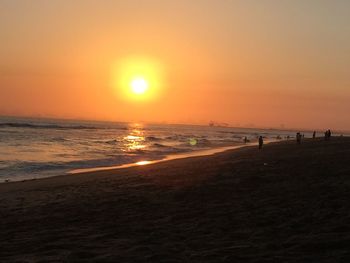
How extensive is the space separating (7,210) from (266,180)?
7613mm

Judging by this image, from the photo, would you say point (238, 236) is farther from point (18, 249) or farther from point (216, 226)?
point (18, 249)

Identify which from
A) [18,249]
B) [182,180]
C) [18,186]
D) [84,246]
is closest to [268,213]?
[84,246]

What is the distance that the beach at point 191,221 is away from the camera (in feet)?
21.8

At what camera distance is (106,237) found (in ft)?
27.0

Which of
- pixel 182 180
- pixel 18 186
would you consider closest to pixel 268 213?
pixel 182 180

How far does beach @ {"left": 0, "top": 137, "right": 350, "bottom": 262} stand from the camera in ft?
21.8

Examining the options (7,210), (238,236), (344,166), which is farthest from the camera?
(344,166)

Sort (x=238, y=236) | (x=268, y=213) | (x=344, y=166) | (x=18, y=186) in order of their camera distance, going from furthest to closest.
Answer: (x=18, y=186) < (x=344, y=166) < (x=268, y=213) < (x=238, y=236)

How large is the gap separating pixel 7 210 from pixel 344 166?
10883 millimetres

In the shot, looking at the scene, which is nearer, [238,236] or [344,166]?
[238,236]

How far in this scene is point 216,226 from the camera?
8289 mm

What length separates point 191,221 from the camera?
891 cm

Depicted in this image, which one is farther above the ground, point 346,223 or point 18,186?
point 346,223

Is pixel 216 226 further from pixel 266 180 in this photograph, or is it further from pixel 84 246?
pixel 266 180
